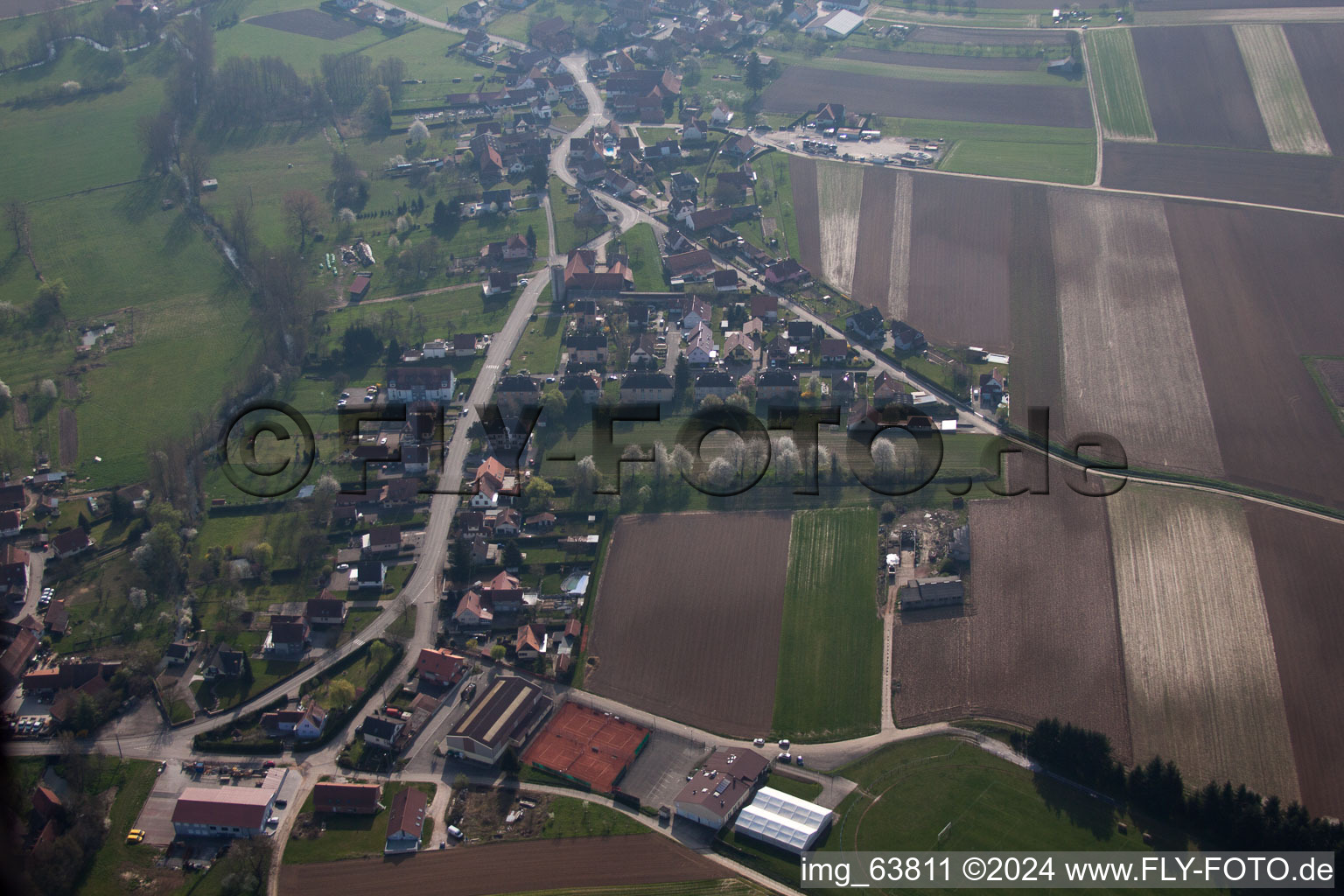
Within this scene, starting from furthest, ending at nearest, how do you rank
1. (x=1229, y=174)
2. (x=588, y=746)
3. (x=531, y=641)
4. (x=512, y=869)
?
1. (x=1229, y=174)
2. (x=531, y=641)
3. (x=588, y=746)
4. (x=512, y=869)

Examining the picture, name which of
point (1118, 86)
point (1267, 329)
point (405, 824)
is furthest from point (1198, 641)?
point (1118, 86)

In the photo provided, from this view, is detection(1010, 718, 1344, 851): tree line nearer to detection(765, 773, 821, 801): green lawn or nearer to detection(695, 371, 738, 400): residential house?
detection(765, 773, 821, 801): green lawn

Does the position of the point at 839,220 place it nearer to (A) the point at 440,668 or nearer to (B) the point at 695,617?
(B) the point at 695,617

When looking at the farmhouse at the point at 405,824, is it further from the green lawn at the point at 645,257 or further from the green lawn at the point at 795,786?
the green lawn at the point at 645,257

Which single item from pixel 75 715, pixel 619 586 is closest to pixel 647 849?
pixel 619 586

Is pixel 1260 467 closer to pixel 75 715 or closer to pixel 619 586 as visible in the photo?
pixel 619 586

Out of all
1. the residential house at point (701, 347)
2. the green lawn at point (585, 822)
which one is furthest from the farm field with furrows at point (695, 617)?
the residential house at point (701, 347)

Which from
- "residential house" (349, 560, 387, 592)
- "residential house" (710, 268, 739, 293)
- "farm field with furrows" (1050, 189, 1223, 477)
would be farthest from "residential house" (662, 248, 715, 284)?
"residential house" (349, 560, 387, 592)
